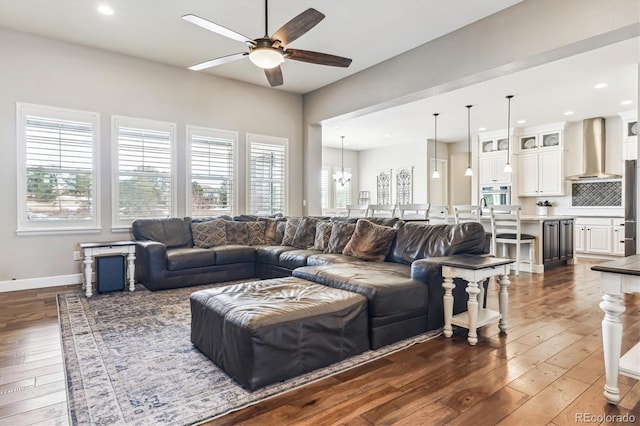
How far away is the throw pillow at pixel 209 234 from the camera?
201 inches

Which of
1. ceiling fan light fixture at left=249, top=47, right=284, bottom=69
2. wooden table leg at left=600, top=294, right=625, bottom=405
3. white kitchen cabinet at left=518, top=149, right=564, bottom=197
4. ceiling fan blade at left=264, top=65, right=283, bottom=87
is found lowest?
wooden table leg at left=600, top=294, right=625, bottom=405

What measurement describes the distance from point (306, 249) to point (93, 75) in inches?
149

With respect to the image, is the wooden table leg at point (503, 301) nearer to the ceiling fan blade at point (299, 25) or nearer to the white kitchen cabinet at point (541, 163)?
the ceiling fan blade at point (299, 25)

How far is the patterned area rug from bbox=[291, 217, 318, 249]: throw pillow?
75.8 inches

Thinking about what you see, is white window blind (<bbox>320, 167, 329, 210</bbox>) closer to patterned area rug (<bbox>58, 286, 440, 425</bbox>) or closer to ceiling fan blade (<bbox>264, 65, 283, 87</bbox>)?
ceiling fan blade (<bbox>264, 65, 283, 87</bbox>)

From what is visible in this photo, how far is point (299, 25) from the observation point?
283 cm

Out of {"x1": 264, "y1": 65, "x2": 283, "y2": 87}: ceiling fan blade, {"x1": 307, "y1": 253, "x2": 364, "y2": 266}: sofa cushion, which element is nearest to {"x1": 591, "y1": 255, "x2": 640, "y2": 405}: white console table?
{"x1": 307, "y1": 253, "x2": 364, "y2": 266}: sofa cushion

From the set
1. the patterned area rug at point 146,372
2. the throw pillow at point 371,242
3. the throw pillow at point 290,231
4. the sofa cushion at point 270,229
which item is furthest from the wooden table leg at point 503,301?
the sofa cushion at point 270,229

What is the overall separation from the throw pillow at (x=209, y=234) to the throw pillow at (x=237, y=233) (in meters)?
0.08

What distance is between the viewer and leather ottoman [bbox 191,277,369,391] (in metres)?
1.98

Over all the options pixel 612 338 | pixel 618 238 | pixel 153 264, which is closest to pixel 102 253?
pixel 153 264

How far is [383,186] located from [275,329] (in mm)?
9996

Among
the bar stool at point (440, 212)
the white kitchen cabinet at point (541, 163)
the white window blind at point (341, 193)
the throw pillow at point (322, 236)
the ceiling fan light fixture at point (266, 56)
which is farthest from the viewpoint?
the white window blind at point (341, 193)

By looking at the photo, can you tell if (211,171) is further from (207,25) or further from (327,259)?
(207,25)
